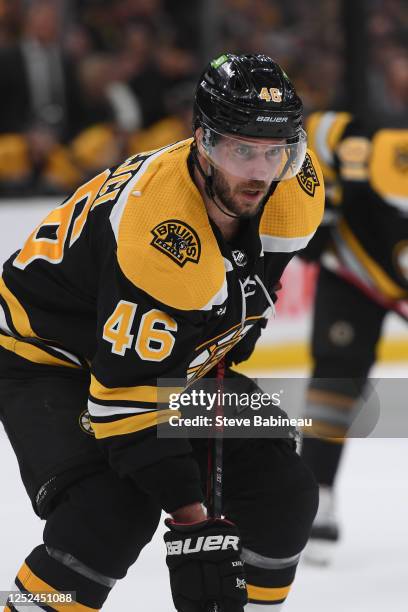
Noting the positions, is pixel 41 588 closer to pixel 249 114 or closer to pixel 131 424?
pixel 131 424

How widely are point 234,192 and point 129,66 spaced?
3126 mm

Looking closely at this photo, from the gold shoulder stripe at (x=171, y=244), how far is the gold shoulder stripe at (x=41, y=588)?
19.5 inches

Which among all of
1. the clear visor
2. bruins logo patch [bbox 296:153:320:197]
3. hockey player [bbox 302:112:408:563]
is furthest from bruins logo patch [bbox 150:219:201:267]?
hockey player [bbox 302:112:408:563]

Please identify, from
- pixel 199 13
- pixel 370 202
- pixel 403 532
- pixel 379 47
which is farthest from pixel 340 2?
pixel 403 532

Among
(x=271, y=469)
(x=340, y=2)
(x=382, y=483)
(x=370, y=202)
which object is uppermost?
(x=271, y=469)

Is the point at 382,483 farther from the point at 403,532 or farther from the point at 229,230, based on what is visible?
the point at 229,230

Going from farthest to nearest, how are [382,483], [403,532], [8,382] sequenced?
[382,483] → [403,532] → [8,382]

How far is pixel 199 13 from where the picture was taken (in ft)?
16.3

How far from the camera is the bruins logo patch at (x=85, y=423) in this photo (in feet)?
6.49

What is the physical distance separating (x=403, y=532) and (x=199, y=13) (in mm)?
2651

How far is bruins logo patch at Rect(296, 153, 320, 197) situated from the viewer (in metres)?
2.09

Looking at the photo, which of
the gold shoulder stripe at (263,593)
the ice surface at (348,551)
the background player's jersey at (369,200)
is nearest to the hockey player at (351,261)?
the background player's jersey at (369,200)

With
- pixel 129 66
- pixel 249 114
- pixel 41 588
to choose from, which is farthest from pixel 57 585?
pixel 129 66

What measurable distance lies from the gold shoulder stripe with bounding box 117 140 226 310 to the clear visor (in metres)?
0.06
